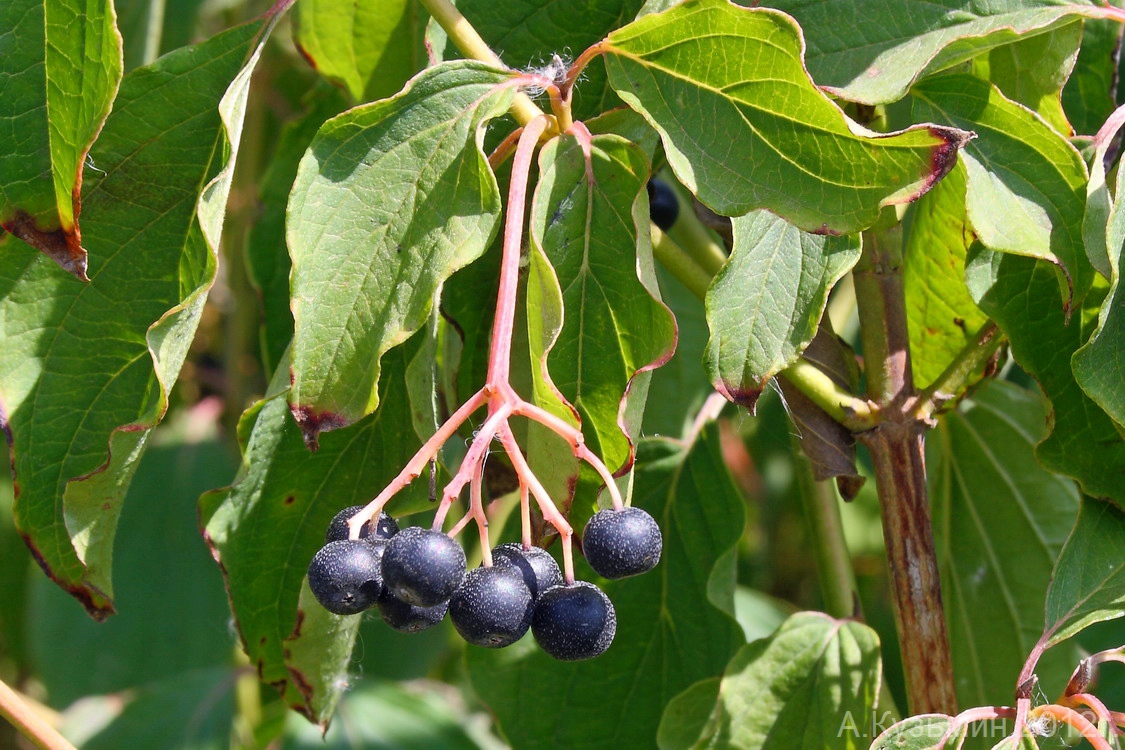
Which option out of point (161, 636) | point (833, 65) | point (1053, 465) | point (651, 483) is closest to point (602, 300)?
point (833, 65)

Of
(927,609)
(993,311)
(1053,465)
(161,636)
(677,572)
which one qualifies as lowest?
(161,636)

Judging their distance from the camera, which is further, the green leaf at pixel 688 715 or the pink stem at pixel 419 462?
the green leaf at pixel 688 715

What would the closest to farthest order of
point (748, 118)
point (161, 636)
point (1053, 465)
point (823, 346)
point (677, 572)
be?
Answer: point (748, 118) < point (1053, 465) < point (823, 346) < point (677, 572) < point (161, 636)

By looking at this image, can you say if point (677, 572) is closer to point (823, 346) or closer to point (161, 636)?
point (823, 346)

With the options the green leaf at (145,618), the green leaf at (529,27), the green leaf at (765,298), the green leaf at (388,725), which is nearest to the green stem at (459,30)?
the green leaf at (529,27)

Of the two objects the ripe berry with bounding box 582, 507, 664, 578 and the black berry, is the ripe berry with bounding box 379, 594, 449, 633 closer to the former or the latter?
the ripe berry with bounding box 582, 507, 664, 578

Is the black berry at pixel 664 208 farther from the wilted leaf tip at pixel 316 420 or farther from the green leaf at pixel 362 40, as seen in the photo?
the wilted leaf tip at pixel 316 420

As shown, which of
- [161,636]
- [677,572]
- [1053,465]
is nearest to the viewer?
[1053,465]
